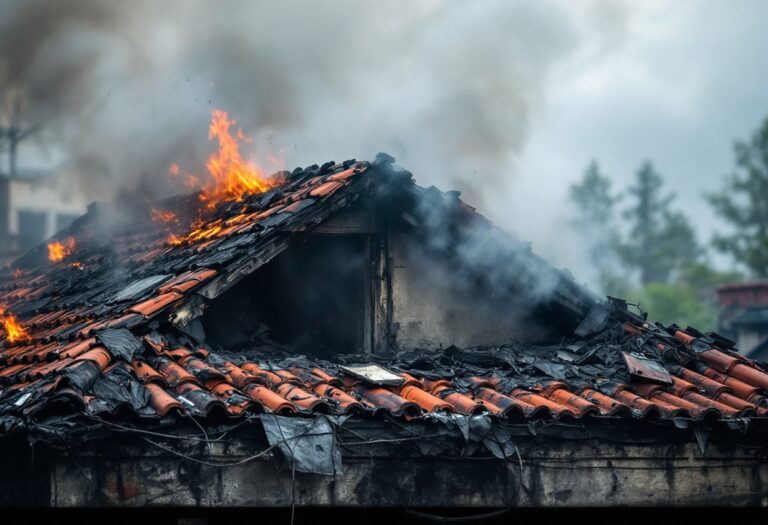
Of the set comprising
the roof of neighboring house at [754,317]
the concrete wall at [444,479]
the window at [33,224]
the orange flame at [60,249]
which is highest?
the window at [33,224]

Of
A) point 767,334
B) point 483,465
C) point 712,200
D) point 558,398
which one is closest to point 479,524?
point 483,465

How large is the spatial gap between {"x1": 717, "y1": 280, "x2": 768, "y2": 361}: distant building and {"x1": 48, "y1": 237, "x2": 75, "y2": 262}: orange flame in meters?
19.2

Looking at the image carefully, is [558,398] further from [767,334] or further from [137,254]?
[767,334]

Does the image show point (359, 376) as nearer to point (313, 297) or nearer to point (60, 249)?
point (313, 297)

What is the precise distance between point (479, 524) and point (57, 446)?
10.6 feet

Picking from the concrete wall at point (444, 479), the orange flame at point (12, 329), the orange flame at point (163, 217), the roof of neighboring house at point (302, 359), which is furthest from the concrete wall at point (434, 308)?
the orange flame at point (163, 217)

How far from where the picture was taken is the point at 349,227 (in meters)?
9.30

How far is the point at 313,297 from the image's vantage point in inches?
383

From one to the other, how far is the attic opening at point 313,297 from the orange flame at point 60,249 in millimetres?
5372

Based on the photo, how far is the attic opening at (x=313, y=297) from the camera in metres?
9.31

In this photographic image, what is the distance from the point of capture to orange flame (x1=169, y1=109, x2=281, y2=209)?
38.7 ft

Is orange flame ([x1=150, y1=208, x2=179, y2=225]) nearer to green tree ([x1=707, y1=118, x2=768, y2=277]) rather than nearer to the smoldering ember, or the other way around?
the smoldering ember

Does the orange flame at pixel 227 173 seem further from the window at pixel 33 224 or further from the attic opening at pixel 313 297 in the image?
the window at pixel 33 224

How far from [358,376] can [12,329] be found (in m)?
3.87
